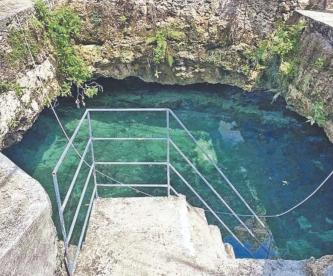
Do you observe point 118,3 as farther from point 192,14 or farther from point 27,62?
point 27,62

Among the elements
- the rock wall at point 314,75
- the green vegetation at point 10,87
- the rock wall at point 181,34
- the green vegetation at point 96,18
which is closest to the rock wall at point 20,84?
the green vegetation at point 10,87

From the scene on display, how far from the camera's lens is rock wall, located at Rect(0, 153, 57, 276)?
2.23m

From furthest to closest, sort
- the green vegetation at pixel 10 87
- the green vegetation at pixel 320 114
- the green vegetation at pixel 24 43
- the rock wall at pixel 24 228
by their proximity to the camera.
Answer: the green vegetation at pixel 320 114, the green vegetation at pixel 24 43, the green vegetation at pixel 10 87, the rock wall at pixel 24 228

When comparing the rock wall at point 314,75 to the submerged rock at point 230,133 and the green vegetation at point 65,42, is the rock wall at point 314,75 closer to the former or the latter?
the submerged rock at point 230,133

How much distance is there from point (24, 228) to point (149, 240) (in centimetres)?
154

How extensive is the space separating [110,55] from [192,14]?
6.04 feet

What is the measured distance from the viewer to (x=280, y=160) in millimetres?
7402

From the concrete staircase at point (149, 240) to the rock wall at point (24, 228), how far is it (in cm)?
76

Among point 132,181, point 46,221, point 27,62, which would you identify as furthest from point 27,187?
point 132,181

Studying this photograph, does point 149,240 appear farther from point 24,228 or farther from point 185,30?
point 185,30

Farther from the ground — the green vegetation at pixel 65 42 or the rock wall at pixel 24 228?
the rock wall at pixel 24 228

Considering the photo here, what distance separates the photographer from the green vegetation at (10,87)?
499 cm

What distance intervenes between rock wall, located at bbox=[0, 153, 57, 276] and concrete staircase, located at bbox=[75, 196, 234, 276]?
2.50 ft

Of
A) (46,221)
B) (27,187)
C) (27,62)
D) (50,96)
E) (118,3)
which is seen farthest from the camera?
(118,3)
